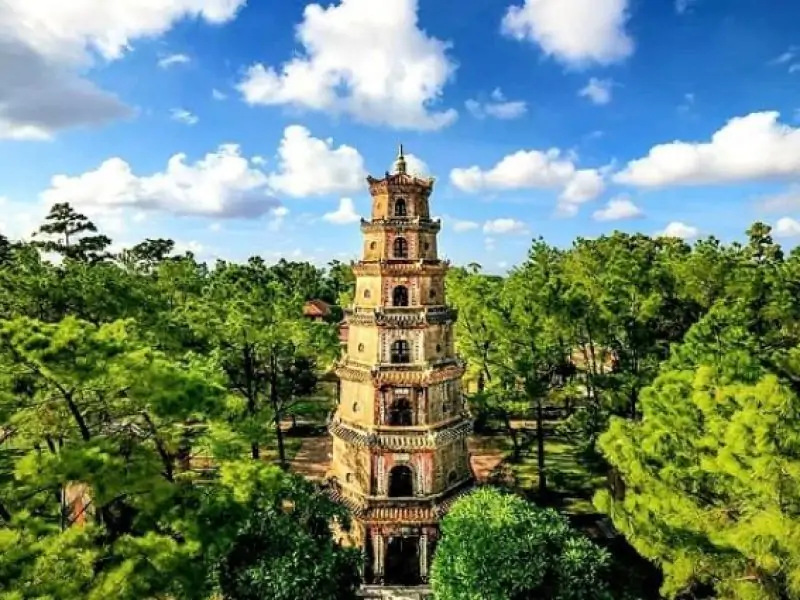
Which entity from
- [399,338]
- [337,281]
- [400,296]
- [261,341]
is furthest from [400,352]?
[337,281]

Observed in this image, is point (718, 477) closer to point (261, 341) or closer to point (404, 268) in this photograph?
point (404, 268)

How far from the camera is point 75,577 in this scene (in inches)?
441

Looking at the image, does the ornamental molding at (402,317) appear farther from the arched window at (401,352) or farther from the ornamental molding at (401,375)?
the ornamental molding at (401,375)

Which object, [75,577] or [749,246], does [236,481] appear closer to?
[75,577]

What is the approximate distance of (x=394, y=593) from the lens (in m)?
21.7

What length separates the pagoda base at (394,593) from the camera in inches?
844

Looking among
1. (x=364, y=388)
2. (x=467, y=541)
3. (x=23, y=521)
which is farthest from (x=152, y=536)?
(x=364, y=388)

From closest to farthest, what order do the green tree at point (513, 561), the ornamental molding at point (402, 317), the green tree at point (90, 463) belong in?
1. the green tree at point (90, 463)
2. the green tree at point (513, 561)
3. the ornamental molding at point (402, 317)

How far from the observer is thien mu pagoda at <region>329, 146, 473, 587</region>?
2247 centimetres

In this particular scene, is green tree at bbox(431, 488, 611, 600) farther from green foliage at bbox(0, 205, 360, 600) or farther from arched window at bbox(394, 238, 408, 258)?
arched window at bbox(394, 238, 408, 258)

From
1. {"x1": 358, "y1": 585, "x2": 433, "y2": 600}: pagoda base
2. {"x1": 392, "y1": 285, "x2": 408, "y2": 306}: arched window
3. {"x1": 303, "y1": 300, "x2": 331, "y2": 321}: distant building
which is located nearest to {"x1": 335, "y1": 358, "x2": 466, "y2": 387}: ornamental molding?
{"x1": 392, "y1": 285, "x2": 408, "y2": 306}: arched window

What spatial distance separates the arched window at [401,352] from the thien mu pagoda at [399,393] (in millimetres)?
37

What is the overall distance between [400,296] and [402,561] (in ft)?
33.1

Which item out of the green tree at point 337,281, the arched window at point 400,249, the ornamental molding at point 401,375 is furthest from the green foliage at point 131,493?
the green tree at point 337,281
